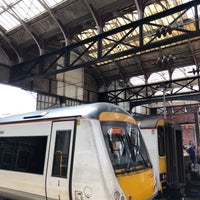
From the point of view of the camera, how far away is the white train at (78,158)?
4.04 metres

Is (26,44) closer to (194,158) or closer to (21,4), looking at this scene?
(21,4)

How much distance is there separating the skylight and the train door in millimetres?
8238

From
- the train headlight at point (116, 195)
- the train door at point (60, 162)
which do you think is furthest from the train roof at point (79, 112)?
the train headlight at point (116, 195)

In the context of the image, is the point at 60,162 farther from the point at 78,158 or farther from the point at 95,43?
the point at 95,43

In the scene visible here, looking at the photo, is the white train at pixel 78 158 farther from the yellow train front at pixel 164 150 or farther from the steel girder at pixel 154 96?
the steel girder at pixel 154 96

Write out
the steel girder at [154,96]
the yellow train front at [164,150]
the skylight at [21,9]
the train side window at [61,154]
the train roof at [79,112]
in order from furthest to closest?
1. the steel girder at [154,96]
2. the skylight at [21,9]
3. the yellow train front at [164,150]
4. the train roof at [79,112]
5. the train side window at [61,154]

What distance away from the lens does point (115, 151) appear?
4.40 metres

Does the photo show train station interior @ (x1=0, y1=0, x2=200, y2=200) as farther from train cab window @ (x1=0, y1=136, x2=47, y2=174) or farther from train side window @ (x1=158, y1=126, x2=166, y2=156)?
train cab window @ (x1=0, y1=136, x2=47, y2=174)

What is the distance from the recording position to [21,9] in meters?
12.2

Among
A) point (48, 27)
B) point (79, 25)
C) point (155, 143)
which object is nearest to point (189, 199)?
point (155, 143)

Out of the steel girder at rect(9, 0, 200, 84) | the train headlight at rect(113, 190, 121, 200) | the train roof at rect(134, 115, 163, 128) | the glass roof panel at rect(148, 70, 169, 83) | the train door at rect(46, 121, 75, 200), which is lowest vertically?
the train headlight at rect(113, 190, 121, 200)

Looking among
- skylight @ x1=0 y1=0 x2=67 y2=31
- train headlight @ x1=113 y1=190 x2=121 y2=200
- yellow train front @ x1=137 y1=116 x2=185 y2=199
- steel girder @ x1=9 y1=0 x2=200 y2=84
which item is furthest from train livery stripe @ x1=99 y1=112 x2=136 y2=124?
skylight @ x1=0 y1=0 x2=67 y2=31

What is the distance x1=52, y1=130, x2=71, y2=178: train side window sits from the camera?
4387 millimetres

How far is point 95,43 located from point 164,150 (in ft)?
34.1
